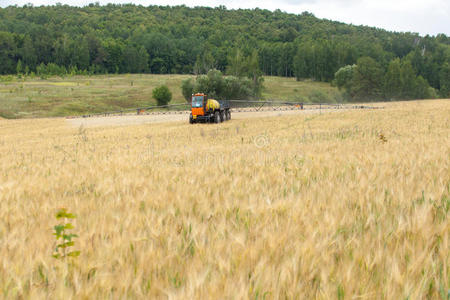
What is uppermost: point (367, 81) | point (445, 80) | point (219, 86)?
point (445, 80)

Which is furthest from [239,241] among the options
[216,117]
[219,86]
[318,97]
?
[318,97]

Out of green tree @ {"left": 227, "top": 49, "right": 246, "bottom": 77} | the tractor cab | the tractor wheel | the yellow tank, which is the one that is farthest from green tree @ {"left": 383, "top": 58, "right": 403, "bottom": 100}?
the tractor cab

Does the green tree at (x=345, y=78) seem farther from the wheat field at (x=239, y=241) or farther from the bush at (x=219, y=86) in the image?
the wheat field at (x=239, y=241)

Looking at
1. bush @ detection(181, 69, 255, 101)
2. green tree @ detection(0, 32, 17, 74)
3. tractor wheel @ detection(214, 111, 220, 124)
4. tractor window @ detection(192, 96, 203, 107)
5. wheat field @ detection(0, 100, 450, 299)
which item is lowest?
tractor wheel @ detection(214, 111, 220, 124)

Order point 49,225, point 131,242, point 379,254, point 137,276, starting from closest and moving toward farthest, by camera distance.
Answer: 1. point 137,276
2. point 379,254
3. point 131,242
4. point 49,225

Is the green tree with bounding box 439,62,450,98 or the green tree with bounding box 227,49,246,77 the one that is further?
the green tree with bounding box 439,62,450,98

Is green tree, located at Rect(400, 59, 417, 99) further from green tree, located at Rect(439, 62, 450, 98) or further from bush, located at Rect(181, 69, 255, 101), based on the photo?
bush, located at Rect(181, 69, 255, 101)

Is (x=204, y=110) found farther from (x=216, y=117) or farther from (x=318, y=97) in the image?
(x=318, y=97)

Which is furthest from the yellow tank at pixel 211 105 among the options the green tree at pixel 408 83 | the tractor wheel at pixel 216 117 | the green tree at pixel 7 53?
the green tree at pixel 7 53

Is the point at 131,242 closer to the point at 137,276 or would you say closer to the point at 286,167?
the point at 137,276

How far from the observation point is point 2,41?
160m

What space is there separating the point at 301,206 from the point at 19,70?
175283 millimetres

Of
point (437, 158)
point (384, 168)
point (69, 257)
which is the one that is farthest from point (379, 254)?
point (437, 158)

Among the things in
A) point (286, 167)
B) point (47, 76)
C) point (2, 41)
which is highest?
point (2, 41)
